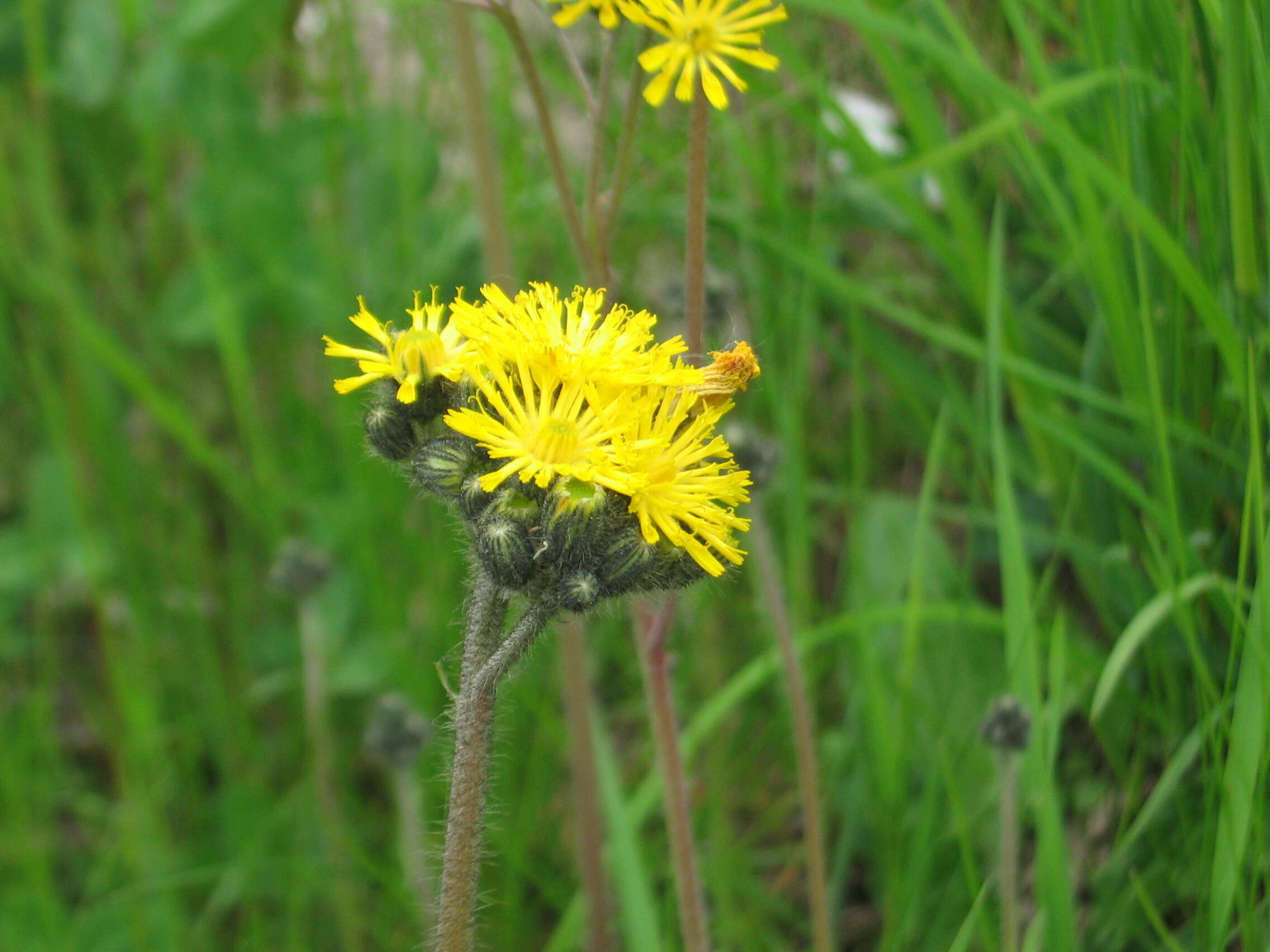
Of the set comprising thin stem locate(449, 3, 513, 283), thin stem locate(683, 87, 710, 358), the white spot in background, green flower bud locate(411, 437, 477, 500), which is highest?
the white spot in background

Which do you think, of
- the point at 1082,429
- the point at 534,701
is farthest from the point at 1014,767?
the point at 534,701

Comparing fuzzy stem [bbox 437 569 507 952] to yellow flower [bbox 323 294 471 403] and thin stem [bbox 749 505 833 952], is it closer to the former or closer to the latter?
yellow flower [bbox 323 294 471 403]

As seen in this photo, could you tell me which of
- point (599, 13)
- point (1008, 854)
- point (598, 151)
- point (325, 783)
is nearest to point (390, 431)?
point (598, 151)

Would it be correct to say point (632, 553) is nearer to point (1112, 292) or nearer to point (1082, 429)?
point (1112, 292)

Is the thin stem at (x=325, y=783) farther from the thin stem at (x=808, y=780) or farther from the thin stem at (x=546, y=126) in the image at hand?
the thin stem at (x=546, y=126)

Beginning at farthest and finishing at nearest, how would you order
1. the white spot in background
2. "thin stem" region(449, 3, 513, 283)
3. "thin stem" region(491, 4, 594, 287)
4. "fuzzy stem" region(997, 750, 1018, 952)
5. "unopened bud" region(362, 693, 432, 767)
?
the white spot in background, "unopened bud" region(362, 693, 432, 767), "thin stem" region(449, 3, 513, 283), "fuzzy stem" region(997, 750, 1018, 952), "thin stem" region(491, 4, 594, 287)

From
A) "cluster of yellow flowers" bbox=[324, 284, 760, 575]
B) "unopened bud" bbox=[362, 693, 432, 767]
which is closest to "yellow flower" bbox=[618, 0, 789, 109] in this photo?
"cluster of yellow flowers" bbox=[324, 284, 760, 575]

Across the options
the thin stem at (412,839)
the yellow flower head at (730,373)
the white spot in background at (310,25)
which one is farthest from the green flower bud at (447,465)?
the white spot in background at (310,25)
